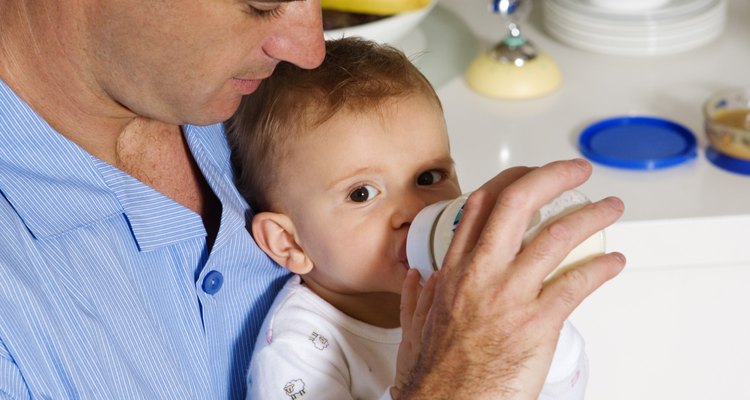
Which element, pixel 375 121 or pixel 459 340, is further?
pixel 375 121

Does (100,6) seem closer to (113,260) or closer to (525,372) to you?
(113,260)

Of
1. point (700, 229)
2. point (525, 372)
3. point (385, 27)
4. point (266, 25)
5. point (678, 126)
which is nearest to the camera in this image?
point (525, 372)

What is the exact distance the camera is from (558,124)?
1.63 m

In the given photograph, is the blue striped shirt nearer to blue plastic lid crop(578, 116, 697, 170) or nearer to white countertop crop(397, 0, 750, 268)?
white countertop crop(397, 0, 750, 268)

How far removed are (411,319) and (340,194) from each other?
0.57 feet

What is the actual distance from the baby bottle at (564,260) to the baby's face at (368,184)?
7 centimetres

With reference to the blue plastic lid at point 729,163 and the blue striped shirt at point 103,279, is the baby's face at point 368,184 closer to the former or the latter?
the blue striped shirt at point 103,279

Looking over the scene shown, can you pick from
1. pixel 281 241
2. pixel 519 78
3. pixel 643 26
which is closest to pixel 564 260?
pixel 281 241

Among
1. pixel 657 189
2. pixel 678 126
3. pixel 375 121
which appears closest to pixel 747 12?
pixel 678 126

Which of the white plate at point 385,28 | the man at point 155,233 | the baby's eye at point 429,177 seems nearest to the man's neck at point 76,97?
the man at point 155,233

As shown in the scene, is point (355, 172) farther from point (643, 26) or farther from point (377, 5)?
point (643, 26)

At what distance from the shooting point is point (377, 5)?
1727 mm

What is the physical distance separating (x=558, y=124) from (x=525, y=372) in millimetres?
719

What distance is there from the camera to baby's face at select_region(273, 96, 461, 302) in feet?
3.84
